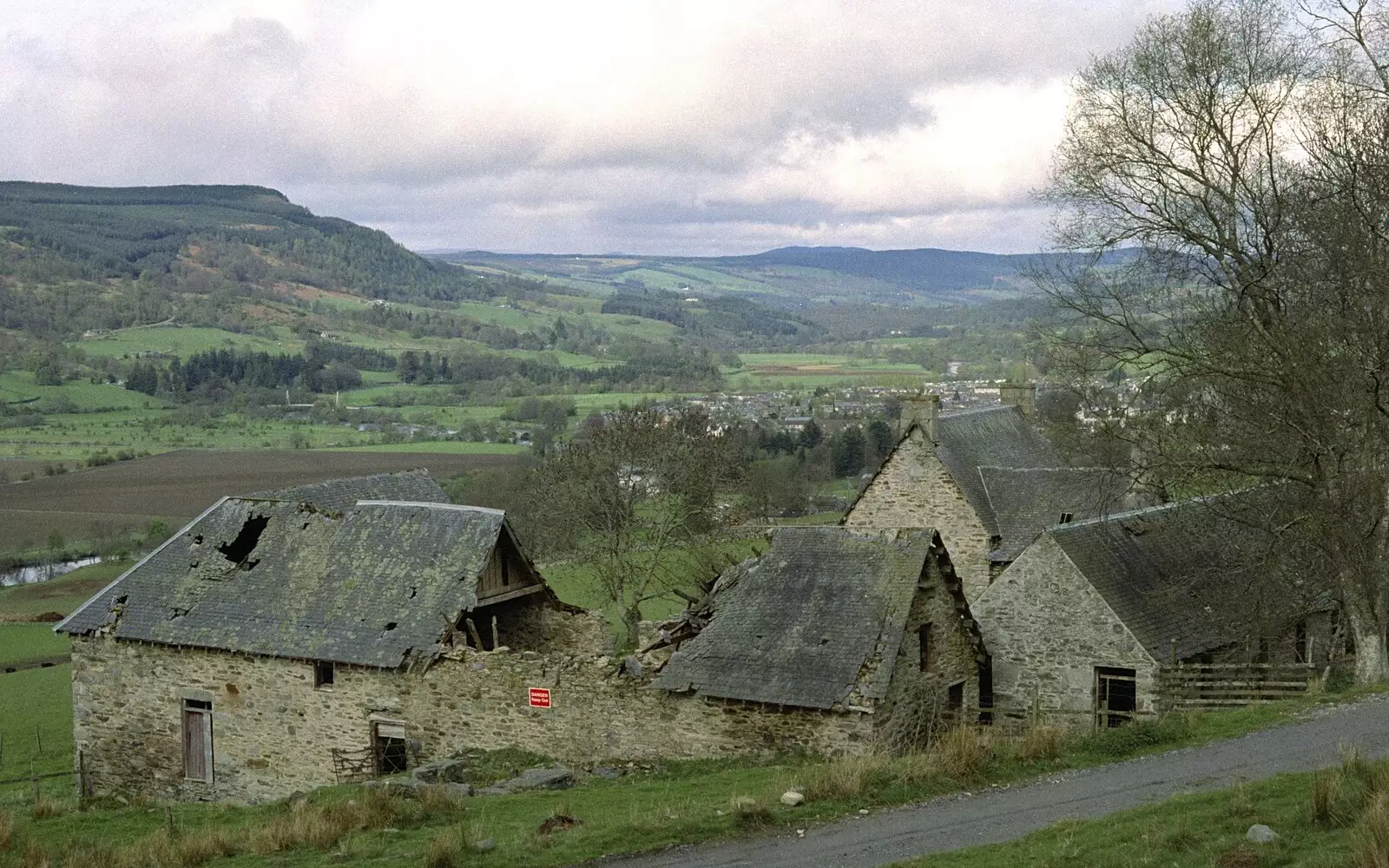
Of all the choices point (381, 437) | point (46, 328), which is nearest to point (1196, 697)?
point (381, 437)

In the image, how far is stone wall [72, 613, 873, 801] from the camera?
2069 centimetres

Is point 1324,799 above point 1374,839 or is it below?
below

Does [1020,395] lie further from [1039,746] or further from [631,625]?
[1039,746]

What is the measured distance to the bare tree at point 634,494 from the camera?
3972 cm

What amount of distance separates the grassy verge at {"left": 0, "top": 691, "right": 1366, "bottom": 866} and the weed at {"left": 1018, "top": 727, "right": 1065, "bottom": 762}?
0.7 inches

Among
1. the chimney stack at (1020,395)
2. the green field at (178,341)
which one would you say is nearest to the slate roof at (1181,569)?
the chimney stack at (1020,395)

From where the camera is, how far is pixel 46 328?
16350 cm

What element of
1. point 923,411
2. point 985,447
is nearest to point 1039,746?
point 923,411

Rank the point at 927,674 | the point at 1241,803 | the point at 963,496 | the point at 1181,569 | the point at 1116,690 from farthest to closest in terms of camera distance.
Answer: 1. the point at 963,496
2. the point at 1181,569
3. the point at 1116,690
4. the point at 927,674
5. the point at 1241,803

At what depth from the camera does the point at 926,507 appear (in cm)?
3462

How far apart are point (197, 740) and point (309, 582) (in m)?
3.85

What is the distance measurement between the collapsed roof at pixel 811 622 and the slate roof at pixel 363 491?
9877 mm

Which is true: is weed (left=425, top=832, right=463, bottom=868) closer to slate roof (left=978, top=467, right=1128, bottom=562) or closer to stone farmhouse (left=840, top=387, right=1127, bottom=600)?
slate roof (left=978, top=467, right=1128, bottom=562)

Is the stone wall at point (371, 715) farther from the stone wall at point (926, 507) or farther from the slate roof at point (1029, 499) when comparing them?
the slate roof at point (1029, 499)
